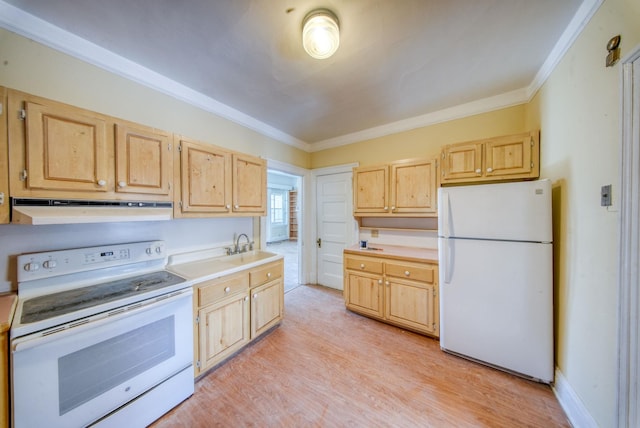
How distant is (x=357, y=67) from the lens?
1883 millimetres

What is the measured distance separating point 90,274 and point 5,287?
37cm

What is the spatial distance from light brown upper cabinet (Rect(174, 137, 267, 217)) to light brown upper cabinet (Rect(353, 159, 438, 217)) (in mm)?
1440

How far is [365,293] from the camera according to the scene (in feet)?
9.03

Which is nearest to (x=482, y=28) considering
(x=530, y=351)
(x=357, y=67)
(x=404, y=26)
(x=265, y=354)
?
(x=404, y=26)

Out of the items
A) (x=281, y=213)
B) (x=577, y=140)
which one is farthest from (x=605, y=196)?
(x=281, y=213)

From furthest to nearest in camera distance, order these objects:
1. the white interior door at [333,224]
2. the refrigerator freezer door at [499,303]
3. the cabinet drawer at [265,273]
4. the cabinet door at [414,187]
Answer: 1. the white interior door at [333,224]
2. the cabinet door at [414,187]
3. the cabinet drawer at [265,273]
4. the refrigerator freezer door at [499,303]

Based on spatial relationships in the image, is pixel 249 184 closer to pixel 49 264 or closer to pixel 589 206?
pixel 49 264

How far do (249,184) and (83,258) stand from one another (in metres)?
1.46

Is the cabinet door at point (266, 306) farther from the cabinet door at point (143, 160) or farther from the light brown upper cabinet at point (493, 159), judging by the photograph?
the light brown upper cabinet at point (493, 159)

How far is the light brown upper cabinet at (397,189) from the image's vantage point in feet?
8.43

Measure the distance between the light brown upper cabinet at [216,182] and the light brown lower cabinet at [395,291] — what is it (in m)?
1.53

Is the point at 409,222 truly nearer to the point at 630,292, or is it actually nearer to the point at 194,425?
the point at 630,292

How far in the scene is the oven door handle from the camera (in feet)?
3.22

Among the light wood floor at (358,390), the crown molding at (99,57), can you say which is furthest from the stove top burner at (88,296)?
the crown molding at (99,57)
